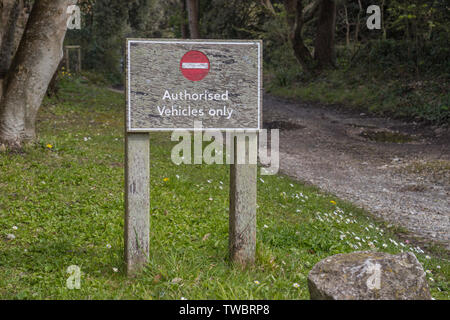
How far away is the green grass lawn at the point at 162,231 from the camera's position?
13.3ft

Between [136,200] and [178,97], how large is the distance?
88 cm

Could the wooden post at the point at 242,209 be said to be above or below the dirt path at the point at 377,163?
above

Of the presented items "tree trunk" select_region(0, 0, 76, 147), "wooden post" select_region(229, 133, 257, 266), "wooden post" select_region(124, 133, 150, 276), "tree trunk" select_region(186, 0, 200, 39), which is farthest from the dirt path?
"tree trunk" select_region(186, 0, 200, 39)

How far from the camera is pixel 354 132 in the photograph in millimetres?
15469

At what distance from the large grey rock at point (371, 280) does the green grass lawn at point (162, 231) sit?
440mm

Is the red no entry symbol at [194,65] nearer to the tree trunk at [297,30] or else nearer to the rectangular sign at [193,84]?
the rectangular sign at [193,84]

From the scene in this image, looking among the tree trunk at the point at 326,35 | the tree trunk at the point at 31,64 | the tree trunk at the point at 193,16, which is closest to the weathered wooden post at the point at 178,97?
the tree trunk at the point at 31,64

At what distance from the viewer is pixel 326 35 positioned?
25.6 meters

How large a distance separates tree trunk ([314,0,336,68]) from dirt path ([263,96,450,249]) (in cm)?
759

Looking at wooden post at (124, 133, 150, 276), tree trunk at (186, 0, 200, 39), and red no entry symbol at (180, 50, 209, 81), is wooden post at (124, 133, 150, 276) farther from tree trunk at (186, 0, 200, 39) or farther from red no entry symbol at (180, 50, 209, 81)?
tree trunk at (186, 0, 200, 39)

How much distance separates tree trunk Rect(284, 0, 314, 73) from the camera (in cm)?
2459
